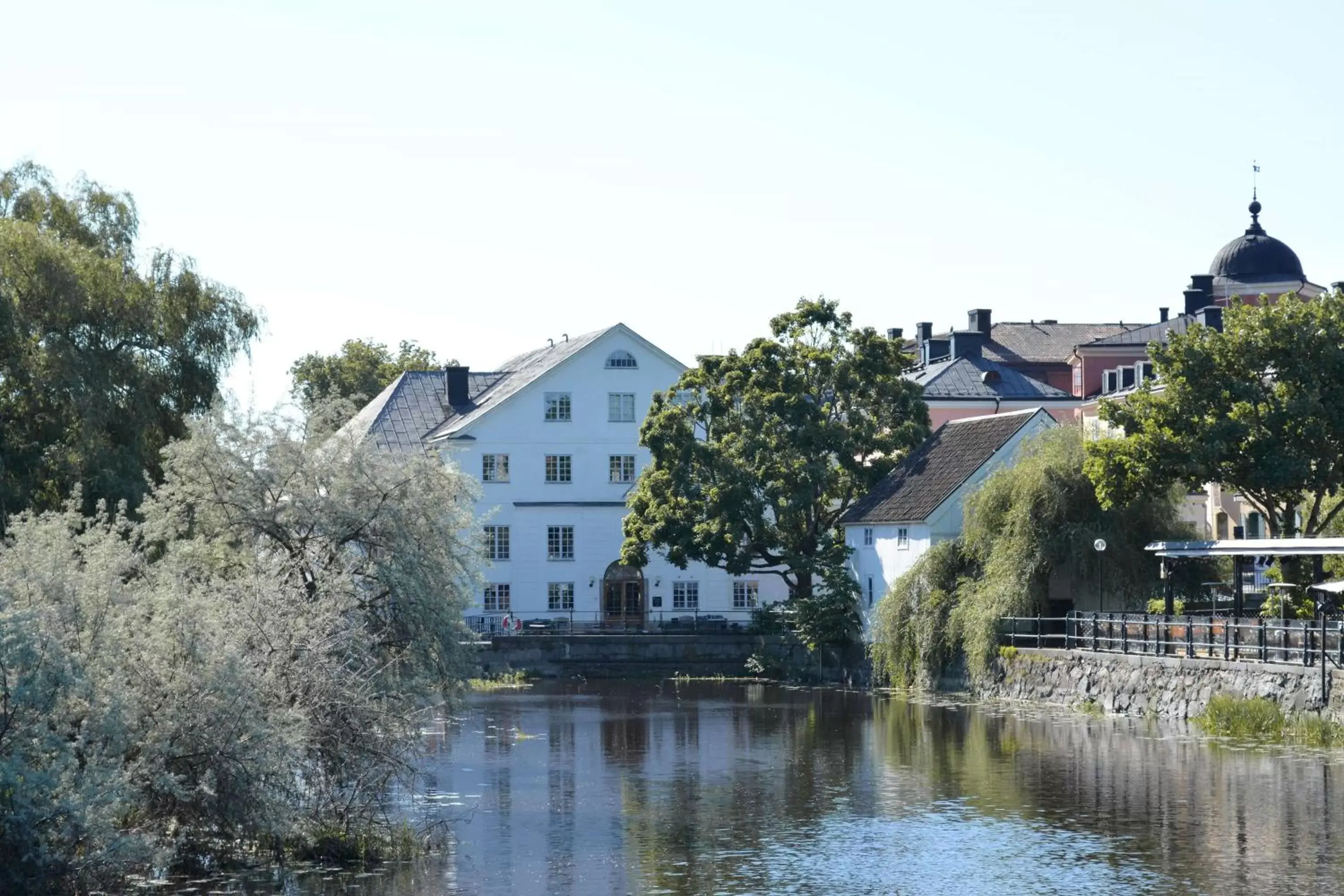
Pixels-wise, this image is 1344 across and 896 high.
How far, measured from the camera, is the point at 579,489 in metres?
69.9

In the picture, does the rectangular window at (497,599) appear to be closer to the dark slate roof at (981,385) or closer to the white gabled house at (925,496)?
the white gabled house at (925,496)

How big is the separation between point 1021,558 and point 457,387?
31.3 metres

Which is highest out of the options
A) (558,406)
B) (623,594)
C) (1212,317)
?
(1212,317)

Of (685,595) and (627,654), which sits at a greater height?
(685,595)

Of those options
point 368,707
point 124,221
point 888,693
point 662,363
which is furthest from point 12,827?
point 662,363

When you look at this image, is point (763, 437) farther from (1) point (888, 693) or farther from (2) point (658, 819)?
(2) point (658, 819)

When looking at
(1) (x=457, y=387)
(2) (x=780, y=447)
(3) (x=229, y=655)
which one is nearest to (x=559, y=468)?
(1) (x=457, y=387)

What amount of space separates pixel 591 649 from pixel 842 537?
8847 mm

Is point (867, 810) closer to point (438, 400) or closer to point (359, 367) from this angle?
point (438, 400)

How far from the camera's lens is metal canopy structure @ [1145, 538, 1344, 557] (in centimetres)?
3912

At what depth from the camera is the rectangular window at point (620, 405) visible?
2751 inches

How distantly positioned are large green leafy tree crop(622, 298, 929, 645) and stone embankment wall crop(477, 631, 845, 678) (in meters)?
2.61

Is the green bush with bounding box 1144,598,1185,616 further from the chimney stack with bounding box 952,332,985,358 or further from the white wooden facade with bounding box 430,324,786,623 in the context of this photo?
the chimney stack with bounding box 952,332,985,358

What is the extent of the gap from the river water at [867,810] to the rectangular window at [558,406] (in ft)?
88.9
